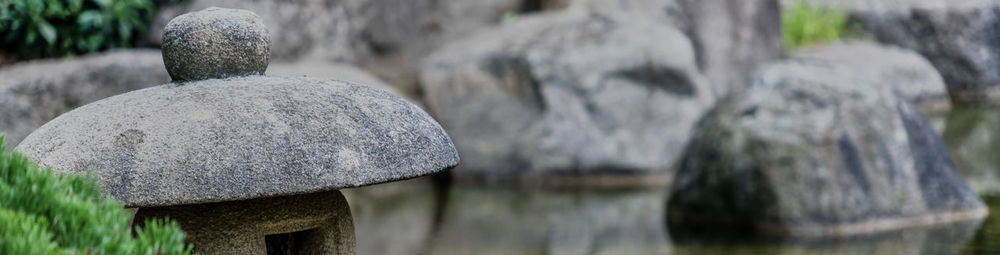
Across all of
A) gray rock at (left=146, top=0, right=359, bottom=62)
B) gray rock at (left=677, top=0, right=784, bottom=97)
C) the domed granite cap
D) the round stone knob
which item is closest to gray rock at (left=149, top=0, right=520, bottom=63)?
gray rock at (left=146, top=0, right=359, bottom=62)

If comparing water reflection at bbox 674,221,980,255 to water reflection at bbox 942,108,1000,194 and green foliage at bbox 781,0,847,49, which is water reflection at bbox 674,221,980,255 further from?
green foliage at bbox 781,0,847,49

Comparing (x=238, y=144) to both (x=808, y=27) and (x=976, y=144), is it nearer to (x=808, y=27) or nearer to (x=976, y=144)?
(x=976, y=144)

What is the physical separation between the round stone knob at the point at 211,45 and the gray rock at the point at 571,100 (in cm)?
642

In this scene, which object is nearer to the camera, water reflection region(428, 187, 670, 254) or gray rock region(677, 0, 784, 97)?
water reflection region(428, 187, 670, 254)

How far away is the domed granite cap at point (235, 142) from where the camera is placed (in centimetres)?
261

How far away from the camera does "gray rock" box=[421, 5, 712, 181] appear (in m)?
9.48

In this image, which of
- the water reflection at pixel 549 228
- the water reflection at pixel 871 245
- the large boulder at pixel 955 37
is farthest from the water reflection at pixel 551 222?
the large boulder at pixel 955 37

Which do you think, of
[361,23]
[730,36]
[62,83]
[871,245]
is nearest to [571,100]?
[361,23]

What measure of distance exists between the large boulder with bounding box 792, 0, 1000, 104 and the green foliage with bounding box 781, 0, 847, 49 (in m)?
0.72

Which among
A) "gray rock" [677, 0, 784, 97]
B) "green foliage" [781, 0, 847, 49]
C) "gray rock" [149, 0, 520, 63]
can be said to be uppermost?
"gray rock" [149, 0, 520, 63]

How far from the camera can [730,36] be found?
1232cm

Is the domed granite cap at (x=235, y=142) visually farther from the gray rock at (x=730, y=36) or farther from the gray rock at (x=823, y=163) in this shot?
the gray rock at (x=730, y=36)

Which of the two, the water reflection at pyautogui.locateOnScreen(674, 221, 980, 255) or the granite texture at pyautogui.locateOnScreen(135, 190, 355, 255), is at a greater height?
the granite texture at pyautogui.locateOnScreen(135, 190, 355, 255)

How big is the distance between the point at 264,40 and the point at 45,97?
3.46 metres
